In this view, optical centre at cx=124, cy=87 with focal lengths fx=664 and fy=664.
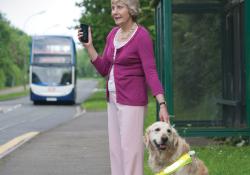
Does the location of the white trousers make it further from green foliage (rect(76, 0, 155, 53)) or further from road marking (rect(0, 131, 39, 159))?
green foliage (rect(76, 0, 155, 53))

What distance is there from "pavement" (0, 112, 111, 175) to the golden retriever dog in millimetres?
3208

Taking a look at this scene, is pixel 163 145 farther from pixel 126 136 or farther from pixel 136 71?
pixel 136 71

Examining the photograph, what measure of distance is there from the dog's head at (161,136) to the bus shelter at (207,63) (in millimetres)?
5929

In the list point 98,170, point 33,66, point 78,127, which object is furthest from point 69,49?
point 98,170

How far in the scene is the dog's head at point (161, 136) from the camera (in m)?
5.44

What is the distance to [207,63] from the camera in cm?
1209

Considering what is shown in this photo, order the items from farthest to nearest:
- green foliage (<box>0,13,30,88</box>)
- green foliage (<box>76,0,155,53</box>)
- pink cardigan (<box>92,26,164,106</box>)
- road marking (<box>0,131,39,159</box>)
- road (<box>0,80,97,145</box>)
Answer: green foliage (<box>0,13,30,88</box>), green foliage (<box>76,0,155,53</box>), road (<box>0,80,97,145</box>), road marking (<box>0,131,39,159</box>), pink cardigan (<box>92,26,164,106</box>)

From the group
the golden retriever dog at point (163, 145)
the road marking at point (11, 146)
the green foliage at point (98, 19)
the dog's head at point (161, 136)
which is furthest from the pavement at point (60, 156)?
the green foliage at point (98, 19)

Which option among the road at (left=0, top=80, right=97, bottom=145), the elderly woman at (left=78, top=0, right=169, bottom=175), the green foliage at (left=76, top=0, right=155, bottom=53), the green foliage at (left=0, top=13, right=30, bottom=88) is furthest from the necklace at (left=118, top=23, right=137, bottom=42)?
the green foliage at (left=0, top=13, right=30, bottom=88)

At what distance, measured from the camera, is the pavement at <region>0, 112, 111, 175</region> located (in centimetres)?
927

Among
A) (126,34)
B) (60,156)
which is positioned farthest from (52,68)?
(126,34)

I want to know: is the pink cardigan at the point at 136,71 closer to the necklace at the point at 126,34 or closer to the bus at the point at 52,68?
the necklace at the point at 126,34

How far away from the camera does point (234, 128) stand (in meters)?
11.4

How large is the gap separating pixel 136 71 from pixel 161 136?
571mm
